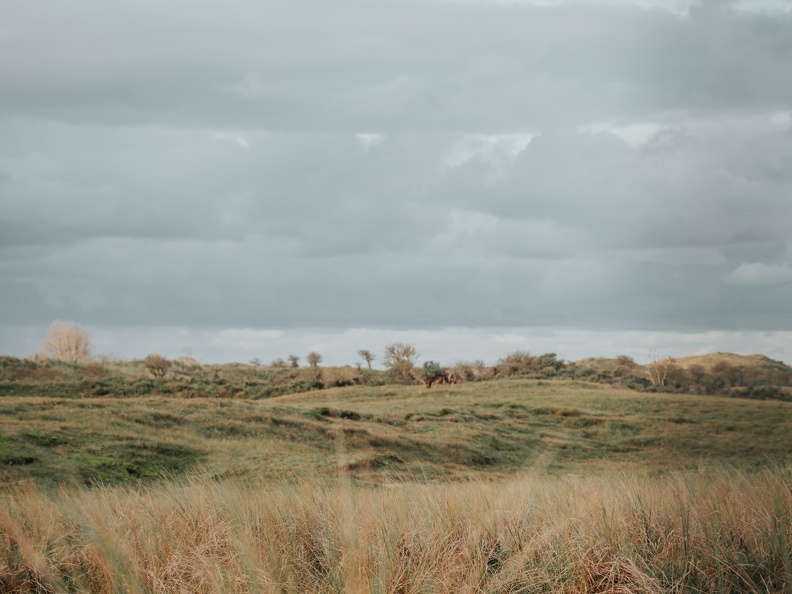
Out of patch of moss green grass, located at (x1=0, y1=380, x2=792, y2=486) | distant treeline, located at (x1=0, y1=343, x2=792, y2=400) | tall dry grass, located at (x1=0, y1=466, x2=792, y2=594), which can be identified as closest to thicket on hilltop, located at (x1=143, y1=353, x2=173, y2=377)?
distant treeline, located at (x1=0, y1=343, x2=792, y2=400)

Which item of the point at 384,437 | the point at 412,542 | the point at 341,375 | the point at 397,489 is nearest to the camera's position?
the point at 412,542

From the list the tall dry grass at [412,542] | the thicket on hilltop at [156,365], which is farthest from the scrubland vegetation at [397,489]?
the thicket on hilltop at [156,365]

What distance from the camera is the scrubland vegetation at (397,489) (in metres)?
5.73

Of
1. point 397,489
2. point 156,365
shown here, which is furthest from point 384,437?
point 156,365

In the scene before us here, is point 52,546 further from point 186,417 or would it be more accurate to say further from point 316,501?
point 186,417

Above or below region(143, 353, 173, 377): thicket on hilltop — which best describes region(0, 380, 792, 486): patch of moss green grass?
below

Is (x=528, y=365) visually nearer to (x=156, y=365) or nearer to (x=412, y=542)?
(x=156, y=365)

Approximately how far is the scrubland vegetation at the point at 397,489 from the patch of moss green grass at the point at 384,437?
104mm

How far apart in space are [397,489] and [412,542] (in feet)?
6.37

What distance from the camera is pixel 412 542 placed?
6.14 m

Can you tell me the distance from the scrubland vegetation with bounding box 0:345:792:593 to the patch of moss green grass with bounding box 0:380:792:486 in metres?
0.10

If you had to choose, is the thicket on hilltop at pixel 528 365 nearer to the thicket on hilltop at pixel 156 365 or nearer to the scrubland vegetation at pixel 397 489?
the scrubland vegetation at pixel 397 489

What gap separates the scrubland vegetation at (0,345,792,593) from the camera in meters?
5.73

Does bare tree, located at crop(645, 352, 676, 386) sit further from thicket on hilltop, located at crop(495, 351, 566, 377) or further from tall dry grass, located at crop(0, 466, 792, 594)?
tall dry grass, located at crop(0, 466, 792, 594)
